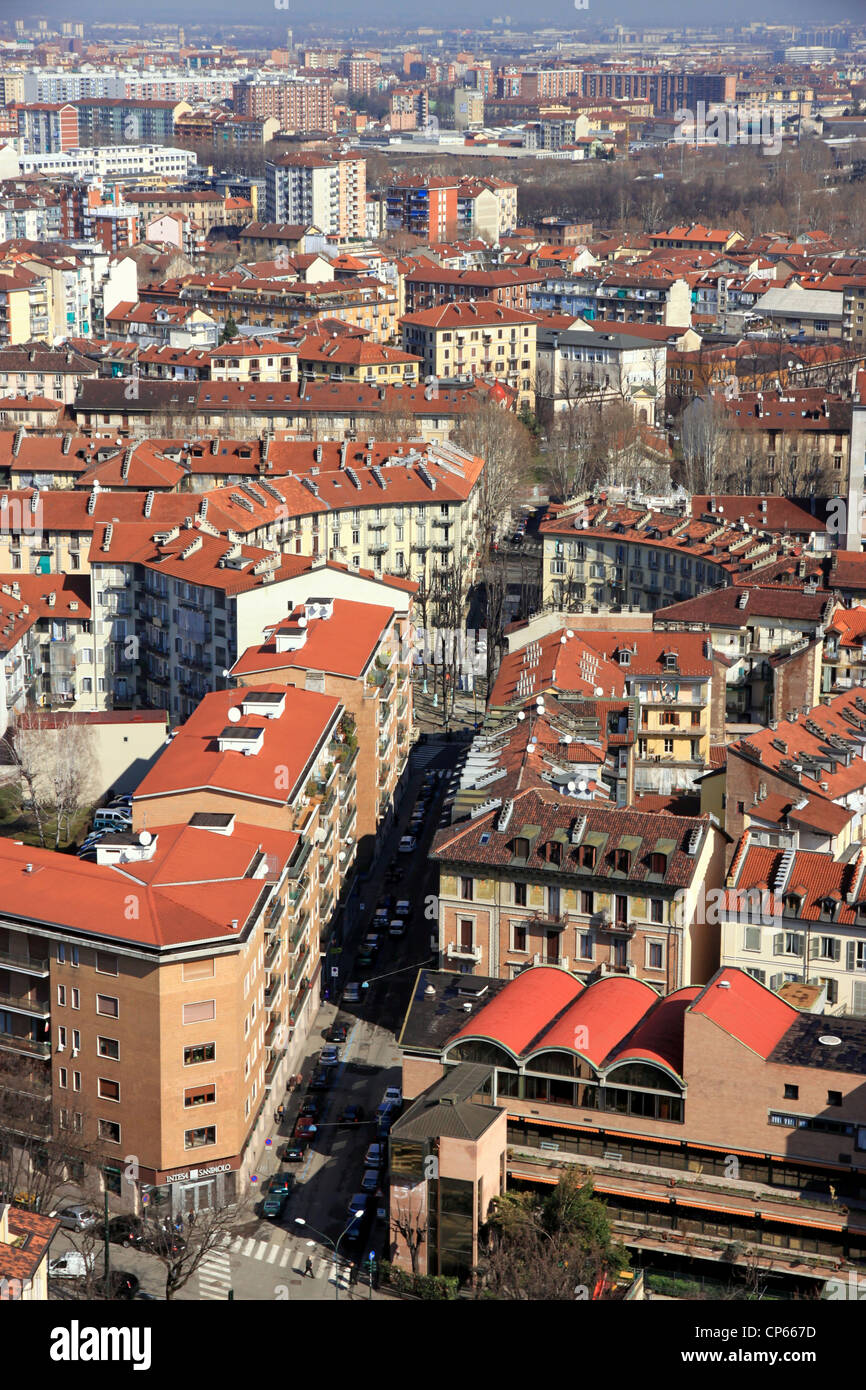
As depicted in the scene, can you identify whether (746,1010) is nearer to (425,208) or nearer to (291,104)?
(425,208)

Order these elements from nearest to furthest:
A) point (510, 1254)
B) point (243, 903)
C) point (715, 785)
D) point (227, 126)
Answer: point (510, 1254) → point (243, 903) → point (715, 785) → point (227, 126)

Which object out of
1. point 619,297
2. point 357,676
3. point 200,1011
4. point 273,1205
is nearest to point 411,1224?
point 273,1205

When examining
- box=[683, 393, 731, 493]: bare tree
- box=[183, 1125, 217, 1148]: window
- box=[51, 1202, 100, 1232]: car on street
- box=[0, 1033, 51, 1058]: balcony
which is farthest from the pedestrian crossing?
box=[683, 393, 731, 493]: bare tree

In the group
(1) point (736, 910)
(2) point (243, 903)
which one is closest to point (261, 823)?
(2) point (243, 903)

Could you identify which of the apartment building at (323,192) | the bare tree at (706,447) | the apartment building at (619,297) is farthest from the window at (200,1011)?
the apartment building at (323,192)

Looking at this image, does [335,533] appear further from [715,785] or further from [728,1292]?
[728,1292]

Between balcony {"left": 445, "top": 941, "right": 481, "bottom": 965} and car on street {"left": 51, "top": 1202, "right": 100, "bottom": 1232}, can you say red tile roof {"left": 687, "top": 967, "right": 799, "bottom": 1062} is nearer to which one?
balcony {"left": 445, "top": 941, "right": 481, "bottom": 965}
